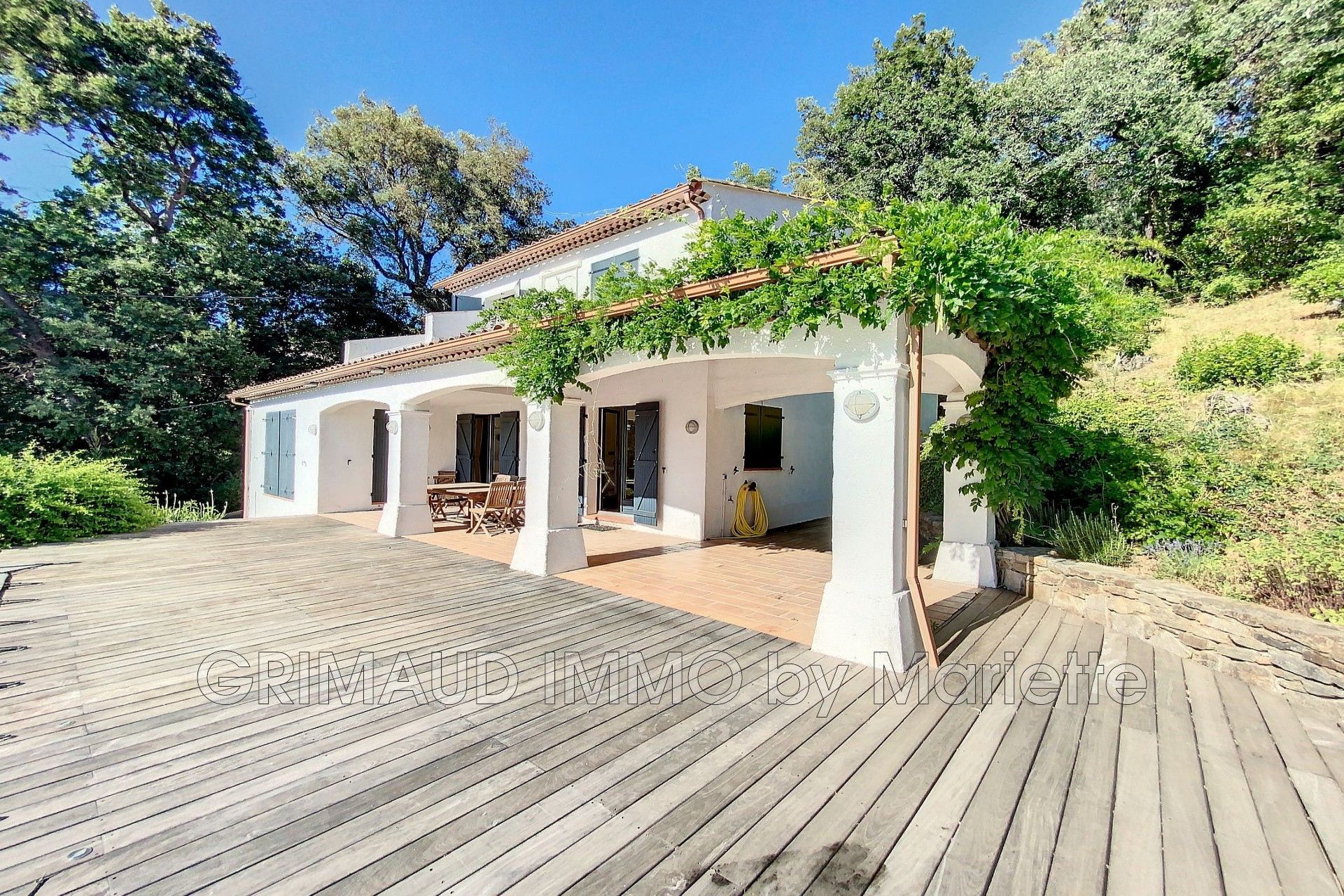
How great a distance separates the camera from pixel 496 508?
8.70 m

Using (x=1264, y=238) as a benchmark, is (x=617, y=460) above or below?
below

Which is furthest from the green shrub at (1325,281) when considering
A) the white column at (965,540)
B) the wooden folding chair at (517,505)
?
the wooden folding chair at (517,505)

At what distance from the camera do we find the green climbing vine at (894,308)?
10.9 ft

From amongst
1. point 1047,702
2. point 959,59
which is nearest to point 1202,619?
point 1047,702

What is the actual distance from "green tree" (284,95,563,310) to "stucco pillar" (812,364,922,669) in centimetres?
2019

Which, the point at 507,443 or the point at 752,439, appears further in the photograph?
the point at 507,443

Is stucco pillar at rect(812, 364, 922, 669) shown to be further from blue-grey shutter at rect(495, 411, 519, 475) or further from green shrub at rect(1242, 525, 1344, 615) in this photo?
blue-grey shutter at rect(495, 411, 519, 475)

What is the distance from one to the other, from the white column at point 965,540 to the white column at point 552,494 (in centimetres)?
402

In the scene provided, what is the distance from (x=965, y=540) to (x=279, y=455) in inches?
504

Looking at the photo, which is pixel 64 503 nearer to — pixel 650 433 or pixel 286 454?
pixel 286 454

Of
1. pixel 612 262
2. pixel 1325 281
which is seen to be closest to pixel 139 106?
pixel 612 262

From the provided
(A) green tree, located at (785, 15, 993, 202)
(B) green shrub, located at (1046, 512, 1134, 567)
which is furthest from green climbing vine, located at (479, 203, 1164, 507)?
(A) green tree, located at (785, 15, 993, 202)

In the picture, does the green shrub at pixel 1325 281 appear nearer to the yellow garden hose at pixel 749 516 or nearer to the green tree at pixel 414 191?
the yellow garden hose at pixel 749 516

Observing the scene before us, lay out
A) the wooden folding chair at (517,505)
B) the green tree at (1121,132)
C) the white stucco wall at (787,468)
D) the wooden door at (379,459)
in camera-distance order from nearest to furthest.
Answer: the white stucco wall at (787,468) < the wooden folding chair at (517,505) < the wooden door at (379,459) < the green tree at (1121,132)
